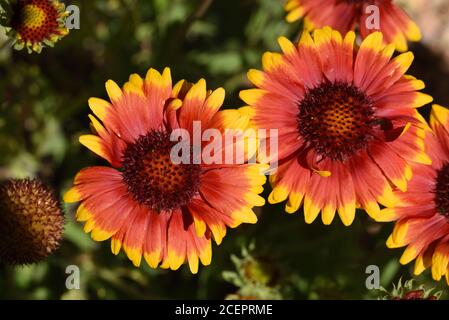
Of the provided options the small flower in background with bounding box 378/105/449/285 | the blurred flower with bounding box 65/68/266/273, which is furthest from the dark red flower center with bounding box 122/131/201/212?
the small flower in background with bounding box 378/105/449/285

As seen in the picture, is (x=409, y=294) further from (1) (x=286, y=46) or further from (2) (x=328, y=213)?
(1) (x=286, y=46)

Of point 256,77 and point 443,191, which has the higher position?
point 256,77

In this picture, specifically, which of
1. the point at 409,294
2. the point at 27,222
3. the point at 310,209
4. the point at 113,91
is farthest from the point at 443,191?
the point at 27,222

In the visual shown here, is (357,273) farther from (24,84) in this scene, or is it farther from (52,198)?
(24,84)

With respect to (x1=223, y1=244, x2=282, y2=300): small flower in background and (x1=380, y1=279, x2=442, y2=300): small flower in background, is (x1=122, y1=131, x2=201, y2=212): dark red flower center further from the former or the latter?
(x1=380, y1=279, x2=442, y2=300): small flower in background

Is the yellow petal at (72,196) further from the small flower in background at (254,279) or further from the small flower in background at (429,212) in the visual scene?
the small flower in background at (429,212)

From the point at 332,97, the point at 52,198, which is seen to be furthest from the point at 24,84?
the point at 332,97

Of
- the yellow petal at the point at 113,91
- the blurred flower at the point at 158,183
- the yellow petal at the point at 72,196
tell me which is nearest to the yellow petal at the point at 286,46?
the blurred flower at the point at 158,183

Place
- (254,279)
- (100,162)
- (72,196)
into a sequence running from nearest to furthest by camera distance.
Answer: (72,196) < (254,279) < (100,162)
